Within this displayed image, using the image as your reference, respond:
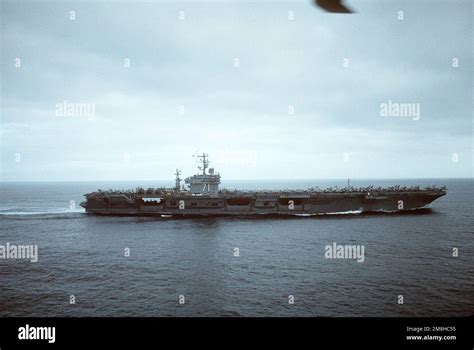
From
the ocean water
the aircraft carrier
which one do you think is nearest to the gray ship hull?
the aircraft carrier

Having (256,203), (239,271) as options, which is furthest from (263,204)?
(239,271)

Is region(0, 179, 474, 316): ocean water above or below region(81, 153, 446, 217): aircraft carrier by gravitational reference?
below

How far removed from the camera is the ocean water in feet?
48.2

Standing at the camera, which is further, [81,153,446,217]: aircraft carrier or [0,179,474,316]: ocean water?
[81,153,446,217]: aircraft carrier

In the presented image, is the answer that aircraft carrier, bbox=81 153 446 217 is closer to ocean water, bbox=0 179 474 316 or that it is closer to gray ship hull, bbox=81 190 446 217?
gray ship hull, bbox=81 190 446 217

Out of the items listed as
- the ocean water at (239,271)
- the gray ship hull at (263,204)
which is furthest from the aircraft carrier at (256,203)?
the ocean water at (239,271)

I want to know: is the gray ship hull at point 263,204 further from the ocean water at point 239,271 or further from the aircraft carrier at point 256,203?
the ocean water at point 239,271

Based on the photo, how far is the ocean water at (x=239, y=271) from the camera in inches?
579

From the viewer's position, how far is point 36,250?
84.8ft

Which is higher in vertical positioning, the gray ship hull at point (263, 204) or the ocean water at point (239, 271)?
the gray ship hull at point (263, 204)
